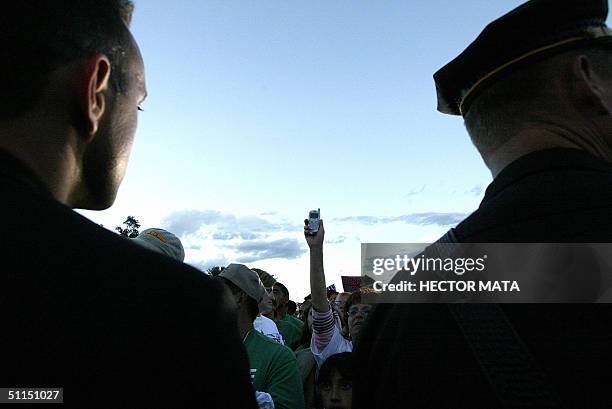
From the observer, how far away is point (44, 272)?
902 mm

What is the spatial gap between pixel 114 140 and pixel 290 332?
23.0 ft

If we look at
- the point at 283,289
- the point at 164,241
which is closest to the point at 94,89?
the point at 164,241

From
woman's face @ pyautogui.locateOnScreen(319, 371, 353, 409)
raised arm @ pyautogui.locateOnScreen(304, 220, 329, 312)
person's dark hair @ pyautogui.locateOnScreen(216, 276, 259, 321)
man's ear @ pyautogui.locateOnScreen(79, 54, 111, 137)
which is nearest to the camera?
man's ear @ pyautogui.locateOnScreen(79, 54, 111, 137)

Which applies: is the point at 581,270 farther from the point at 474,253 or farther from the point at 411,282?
the point at 411,282

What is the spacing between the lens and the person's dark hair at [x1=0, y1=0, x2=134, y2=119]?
45.2 inches

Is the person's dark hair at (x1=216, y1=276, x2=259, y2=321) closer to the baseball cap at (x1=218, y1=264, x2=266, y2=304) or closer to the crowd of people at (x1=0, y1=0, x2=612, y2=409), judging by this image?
the baseball cap at (x1=218, y1=264, x2=266, y2=304)

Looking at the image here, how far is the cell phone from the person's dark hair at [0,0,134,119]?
354cm

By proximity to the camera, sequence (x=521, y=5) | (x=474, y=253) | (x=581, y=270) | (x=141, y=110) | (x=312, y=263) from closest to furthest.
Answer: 1. (x=581, y=270)
2. (x=474, y=253)
3. (x=141, y=110)
4. (x=521, y=5)
5. (x=312, y=263)

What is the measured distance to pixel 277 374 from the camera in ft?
13.8

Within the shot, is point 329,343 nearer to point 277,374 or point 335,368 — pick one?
point 335,368

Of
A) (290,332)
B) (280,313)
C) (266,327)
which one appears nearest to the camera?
(266,327)

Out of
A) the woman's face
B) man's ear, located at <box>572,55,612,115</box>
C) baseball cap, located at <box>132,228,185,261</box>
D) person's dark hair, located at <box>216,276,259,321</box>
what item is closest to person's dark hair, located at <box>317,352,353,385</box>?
the woman's face

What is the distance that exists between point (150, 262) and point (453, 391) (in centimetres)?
77

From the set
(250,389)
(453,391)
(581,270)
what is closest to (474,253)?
(581,270)
